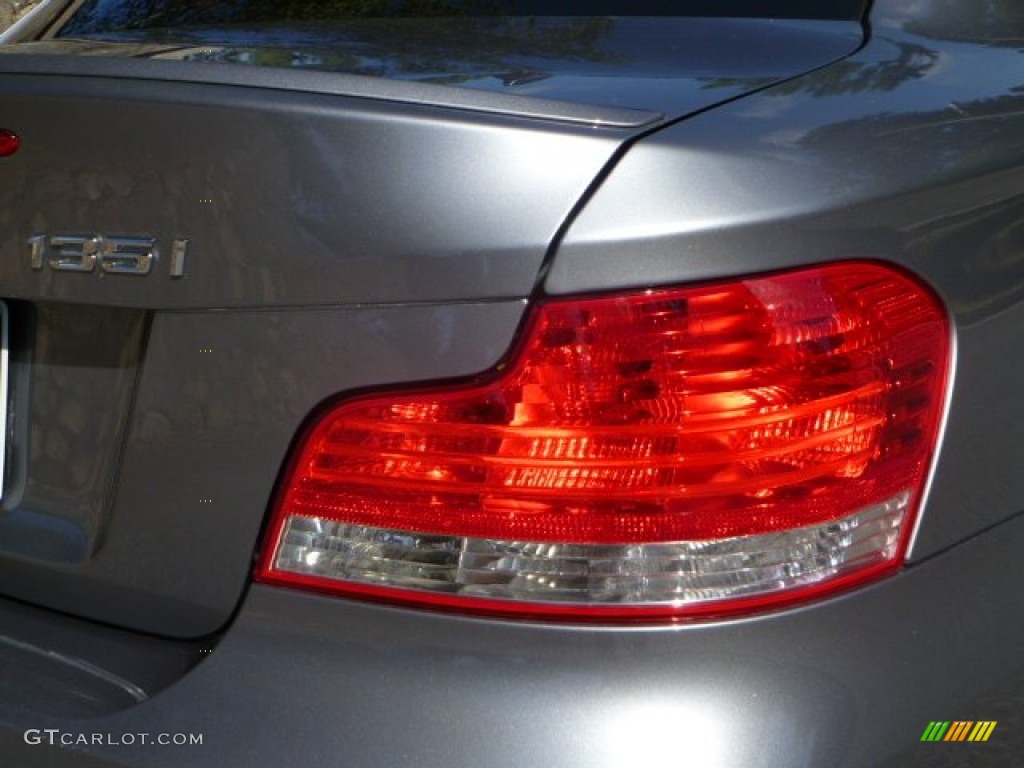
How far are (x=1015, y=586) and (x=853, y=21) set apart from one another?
0.80 m

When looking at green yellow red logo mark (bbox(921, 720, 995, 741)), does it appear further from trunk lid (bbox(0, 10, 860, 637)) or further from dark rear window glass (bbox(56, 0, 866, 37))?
dark rear window glass (bbox(56, 0, 866, 37))

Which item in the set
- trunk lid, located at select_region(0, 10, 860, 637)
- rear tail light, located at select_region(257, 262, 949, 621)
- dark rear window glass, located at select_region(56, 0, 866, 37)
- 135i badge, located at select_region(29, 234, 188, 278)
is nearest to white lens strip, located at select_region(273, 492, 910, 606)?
rear tail light, located at select_region(257, 262, 949, 621)

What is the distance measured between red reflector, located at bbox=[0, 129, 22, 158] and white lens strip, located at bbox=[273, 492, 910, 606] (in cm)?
63

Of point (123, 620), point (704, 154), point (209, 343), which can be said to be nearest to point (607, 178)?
point (704, 154)

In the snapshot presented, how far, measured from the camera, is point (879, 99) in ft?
5.34

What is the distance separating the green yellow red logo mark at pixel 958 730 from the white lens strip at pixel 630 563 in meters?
0.19

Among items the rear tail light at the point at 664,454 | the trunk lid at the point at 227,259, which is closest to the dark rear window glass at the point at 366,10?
the trunk lid at the point at 227,259

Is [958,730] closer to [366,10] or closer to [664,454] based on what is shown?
[664,454]

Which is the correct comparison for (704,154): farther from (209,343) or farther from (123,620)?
(123,620)

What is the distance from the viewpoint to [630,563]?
1.49m

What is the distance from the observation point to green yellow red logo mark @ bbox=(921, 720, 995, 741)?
4.96 ft

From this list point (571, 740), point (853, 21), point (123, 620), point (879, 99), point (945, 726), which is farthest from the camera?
point (853, 21)

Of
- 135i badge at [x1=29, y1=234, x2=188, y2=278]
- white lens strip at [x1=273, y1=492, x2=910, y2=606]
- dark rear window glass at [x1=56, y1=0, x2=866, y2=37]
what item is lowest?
white lens strip at [x1=273, y1=492, x2=910, y2=606]

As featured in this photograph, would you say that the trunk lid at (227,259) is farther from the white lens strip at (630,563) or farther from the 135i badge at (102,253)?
the white lens strip at (630,563)
